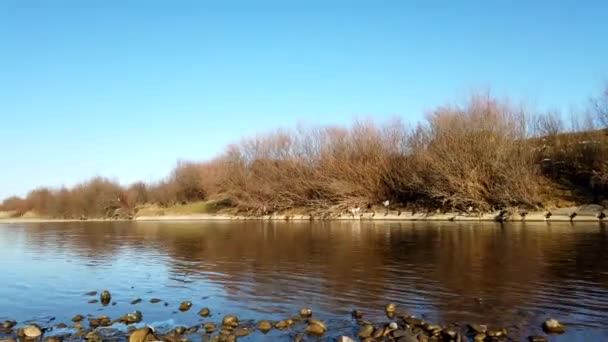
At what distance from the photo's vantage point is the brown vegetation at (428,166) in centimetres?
5688

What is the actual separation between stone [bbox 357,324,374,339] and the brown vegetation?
45743 millimetres

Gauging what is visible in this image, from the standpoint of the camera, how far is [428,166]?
63625 mm

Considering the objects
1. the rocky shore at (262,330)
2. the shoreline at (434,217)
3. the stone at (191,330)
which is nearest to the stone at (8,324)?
the rocky shore at (262,330)

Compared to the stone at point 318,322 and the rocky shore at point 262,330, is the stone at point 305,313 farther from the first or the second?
the stone at point 318,322

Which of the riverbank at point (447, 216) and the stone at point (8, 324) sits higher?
the riverbank at point (447, 216)

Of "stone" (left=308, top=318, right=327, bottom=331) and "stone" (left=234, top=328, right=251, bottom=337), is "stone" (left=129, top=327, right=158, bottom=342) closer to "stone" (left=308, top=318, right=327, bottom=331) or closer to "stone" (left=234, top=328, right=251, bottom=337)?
"stone" (left=234, top=328, right=251, bottom=337)

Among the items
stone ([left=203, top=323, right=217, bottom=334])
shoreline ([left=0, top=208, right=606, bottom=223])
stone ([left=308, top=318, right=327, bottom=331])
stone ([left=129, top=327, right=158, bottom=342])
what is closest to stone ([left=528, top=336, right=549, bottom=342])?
stone ([left=308, top=318, right=327, bottom=331])

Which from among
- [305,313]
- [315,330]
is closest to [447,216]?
[305,313]

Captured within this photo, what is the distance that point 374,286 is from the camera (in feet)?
66.7

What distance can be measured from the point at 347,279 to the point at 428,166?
44029 mm

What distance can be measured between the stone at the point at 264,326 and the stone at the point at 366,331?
268 centimetres

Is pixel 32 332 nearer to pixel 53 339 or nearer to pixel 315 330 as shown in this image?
pixel 53 339

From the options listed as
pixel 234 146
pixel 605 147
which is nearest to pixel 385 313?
pixel 605 147

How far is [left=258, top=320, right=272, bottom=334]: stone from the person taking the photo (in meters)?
14.4
